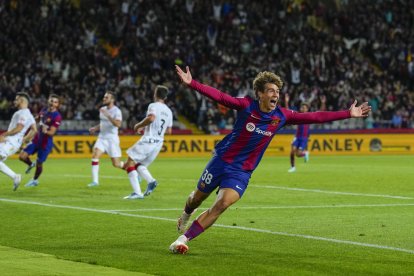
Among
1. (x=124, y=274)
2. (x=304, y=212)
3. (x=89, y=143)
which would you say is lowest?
(x=89, y=143)

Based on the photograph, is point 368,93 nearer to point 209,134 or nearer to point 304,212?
point 209,134

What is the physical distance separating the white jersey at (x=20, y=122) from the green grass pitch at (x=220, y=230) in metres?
1.15

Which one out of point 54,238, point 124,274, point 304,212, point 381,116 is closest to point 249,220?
point 304,212

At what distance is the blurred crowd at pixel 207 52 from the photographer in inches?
1634

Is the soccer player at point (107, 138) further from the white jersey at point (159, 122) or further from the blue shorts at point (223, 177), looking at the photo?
the blue shorts at point (223, 177)

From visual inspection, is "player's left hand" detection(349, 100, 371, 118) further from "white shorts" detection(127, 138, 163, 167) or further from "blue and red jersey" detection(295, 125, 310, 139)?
"blue and red jersey" detection(295, 125, 310, 139)

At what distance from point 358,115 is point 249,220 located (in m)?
4.41

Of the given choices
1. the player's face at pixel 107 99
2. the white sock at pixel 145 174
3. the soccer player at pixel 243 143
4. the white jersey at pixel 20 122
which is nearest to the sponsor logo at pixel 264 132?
the soccer player at pixel 243 143

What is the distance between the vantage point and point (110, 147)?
23.8 meters

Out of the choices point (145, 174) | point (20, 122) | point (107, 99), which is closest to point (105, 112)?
point (107, 99)

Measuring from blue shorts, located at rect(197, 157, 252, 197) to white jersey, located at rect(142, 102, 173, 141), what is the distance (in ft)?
29.0

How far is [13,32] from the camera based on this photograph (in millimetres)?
41969

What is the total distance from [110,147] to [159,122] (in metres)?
3.27

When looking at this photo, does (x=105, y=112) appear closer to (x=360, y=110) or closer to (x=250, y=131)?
(x=250, y=131)
